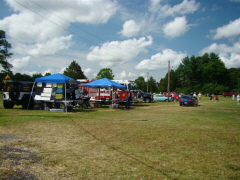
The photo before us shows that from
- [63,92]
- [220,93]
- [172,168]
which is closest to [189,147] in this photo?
[172,168]

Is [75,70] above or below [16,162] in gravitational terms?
above

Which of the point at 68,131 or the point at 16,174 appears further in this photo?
the point at 68,131

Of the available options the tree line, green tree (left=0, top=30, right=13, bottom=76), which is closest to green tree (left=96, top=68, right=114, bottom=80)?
the tree line

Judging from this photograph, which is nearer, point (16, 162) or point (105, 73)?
point (16, 162)

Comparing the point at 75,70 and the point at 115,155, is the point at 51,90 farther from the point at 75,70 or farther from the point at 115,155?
the point at 75,70

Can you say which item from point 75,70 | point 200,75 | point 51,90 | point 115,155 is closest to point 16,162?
point 115,155

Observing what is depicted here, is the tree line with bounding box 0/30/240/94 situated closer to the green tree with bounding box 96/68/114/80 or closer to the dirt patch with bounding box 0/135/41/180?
the green tree with bounding box 96/68/114/80

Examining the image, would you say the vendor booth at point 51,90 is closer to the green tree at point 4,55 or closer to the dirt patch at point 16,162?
the dirt patch at point 16,162

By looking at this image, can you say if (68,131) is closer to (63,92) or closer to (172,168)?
(172,168)

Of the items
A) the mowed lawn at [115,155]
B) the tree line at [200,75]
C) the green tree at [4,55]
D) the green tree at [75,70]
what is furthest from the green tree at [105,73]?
the mowed lawn at [115,155]

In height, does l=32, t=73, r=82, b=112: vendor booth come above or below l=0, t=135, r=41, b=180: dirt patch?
above

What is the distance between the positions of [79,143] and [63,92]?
442 inches

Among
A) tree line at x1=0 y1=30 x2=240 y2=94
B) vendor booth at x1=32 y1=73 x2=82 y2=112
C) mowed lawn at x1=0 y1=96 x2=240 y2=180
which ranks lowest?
mowed lawn at x1=0 y1=96 x2=240 y2=180

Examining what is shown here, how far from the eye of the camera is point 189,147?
21.4 ft
